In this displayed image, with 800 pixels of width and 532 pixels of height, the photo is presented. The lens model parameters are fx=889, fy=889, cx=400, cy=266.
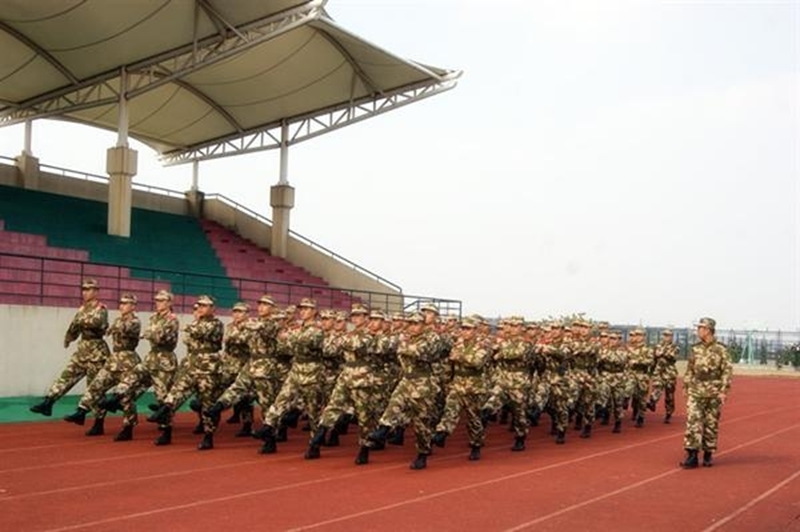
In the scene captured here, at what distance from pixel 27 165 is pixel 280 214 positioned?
8131mm

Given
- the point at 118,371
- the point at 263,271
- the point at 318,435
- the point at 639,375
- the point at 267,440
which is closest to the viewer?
the point at 318,435

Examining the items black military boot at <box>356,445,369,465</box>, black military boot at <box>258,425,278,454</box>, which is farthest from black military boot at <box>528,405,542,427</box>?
black military boot at <box>258,425,278,454</box>

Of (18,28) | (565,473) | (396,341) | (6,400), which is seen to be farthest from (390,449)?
(18,28)

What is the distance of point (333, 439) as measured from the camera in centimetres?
1207

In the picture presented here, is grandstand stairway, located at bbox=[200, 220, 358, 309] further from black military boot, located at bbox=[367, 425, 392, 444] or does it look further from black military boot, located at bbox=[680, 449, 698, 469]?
black military boot, located at bbox=[680, 449, 698, 469]

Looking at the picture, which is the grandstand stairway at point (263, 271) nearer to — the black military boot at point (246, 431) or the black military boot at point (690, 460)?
the black military boot at point (246, 431)

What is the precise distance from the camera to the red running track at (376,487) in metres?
7.21

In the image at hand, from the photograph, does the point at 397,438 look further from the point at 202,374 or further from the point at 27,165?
the point at 27,165

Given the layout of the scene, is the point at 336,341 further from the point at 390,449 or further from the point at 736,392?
the point at 736,392

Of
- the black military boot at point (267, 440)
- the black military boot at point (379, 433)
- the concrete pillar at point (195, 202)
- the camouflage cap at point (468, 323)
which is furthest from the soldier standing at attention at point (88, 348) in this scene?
the concrete pillar at point (195, 202)

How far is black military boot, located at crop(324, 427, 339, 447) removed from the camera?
11906 millimetres

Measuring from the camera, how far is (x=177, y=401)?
11039 mm

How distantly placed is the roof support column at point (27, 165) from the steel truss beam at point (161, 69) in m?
0.46

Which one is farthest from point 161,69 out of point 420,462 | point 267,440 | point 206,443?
point 420,462
